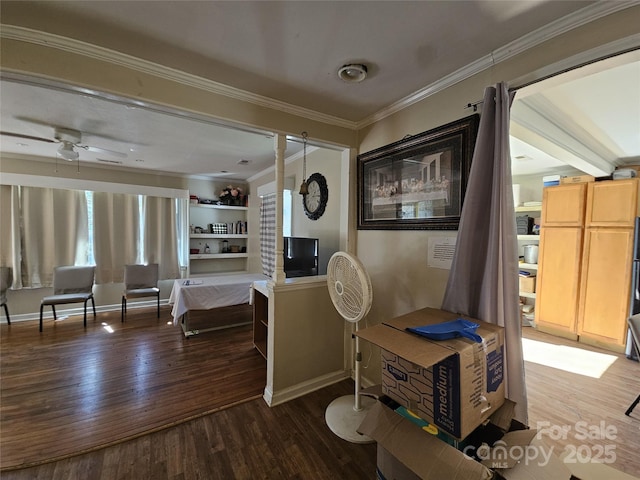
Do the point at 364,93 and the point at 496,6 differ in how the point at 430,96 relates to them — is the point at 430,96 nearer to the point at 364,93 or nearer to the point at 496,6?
the point at 364,93

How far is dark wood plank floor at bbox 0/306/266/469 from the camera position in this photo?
1750mm

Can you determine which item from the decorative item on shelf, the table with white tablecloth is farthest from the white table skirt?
the decorative item on shelf

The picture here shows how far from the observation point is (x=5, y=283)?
3.57 meters

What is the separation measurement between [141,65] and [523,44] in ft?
6.85

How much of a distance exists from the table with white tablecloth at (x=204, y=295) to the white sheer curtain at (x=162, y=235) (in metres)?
1.42

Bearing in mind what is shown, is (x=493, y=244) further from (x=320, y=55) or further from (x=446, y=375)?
(x=320, y=55)

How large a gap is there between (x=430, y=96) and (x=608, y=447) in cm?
267

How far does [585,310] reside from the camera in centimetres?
333

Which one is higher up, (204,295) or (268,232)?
(268,232)

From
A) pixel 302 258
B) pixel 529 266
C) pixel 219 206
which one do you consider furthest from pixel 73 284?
pixel 529 266

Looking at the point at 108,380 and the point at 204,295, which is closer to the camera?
the point at 108,380

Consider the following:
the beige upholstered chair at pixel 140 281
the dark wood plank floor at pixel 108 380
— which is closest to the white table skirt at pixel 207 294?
the dark wood plank floor at pixel 108 380

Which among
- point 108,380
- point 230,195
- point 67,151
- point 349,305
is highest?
point 67,151

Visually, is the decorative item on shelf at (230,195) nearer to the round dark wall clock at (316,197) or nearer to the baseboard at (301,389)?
the round dark wall clock at (316,197)
